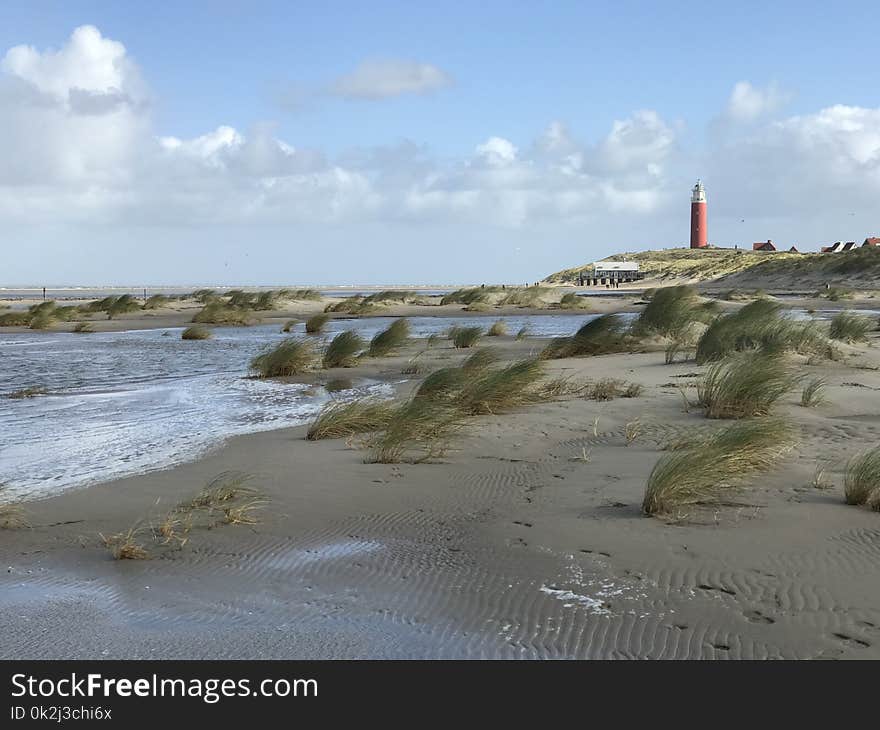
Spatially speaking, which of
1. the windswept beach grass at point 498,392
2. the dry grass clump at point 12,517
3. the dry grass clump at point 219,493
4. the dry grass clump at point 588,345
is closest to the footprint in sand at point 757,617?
the dry grass clump at point 219,493

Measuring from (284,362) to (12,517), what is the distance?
30.5 feet

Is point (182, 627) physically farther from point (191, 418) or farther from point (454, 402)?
point (191, 418)

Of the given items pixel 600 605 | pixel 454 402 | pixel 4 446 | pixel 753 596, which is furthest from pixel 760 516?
A: pixel 4 446

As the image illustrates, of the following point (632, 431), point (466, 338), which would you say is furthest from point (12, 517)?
point (466, 338)

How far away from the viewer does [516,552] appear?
5.13m

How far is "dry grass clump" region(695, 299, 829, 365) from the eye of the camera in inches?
520

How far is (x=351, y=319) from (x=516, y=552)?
28.5 meters

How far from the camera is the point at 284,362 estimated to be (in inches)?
593

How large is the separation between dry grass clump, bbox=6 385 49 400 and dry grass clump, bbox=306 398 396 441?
574 cm

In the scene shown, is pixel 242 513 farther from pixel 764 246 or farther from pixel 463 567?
pixel 764 246

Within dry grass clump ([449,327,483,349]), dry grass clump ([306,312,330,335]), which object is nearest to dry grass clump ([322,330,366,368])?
dry grass clump ([449,327,483,349])

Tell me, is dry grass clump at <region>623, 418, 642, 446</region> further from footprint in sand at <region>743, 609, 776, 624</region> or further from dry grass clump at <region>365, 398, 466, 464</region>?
footprint in sand at <region>743, 609, 776, 624</region>

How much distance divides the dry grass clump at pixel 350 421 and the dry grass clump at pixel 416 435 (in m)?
0.29
